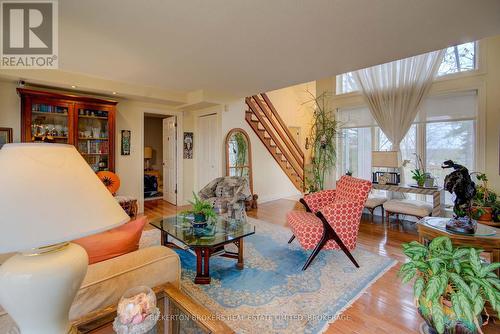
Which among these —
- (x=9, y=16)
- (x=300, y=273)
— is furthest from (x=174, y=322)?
(x=9, y=16)

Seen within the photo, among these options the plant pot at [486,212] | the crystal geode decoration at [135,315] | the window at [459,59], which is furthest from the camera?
the window at [459,59]

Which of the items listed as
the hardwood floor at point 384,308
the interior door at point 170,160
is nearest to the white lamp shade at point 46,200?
the hardwood floor at point 384,308

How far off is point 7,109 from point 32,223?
14.4 feet

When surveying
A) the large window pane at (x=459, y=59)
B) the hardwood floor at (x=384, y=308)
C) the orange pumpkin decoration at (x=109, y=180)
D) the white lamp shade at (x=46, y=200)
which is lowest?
the hardwood floor at (x=384, y=308)

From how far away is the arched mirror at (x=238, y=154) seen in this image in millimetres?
5445

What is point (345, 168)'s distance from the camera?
548cm

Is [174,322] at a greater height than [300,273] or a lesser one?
greater

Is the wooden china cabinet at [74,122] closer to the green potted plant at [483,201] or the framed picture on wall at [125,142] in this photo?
the framed picture on wall at [125,142]

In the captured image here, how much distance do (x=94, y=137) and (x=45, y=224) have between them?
4.23m

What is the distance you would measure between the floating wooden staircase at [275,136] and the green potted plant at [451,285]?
4.91 metres

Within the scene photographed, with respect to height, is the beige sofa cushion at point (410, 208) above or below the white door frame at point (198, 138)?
below

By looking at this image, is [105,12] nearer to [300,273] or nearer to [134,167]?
[300,273]

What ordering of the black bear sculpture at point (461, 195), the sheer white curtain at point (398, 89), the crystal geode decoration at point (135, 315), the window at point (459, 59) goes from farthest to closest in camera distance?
the sheer white curtain at point (398, 89), the window at point (459, 59), the black bear sculpture at point (461, 195), the crystal geode decoration at point (135, 315)

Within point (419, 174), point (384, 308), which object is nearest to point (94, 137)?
point (384, 308)
